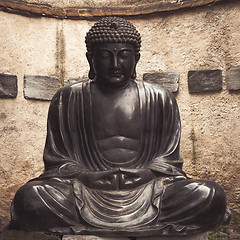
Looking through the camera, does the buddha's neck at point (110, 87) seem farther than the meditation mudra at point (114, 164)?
Yes

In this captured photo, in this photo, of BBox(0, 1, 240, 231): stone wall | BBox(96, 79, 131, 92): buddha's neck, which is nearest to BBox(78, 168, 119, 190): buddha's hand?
BBox(96, 79, 131, 92): buddha's neck

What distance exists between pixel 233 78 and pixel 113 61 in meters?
2.62

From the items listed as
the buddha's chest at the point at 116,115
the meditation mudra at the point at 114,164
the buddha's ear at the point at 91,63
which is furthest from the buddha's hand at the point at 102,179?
the buddha's ear at the point at 91,63

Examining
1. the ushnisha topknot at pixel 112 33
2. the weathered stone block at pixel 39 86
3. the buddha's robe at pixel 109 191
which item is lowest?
the buddha's robe at pixel 109 191

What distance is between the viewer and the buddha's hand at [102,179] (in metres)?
4.07

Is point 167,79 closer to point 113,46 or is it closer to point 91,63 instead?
point 91,63

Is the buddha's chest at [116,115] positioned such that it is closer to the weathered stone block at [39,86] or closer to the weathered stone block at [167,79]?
the weathered stone block at [167,79]

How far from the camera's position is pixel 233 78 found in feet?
20.8

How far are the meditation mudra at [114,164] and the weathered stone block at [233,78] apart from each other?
2.00m

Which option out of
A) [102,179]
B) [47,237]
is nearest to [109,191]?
[102,179]

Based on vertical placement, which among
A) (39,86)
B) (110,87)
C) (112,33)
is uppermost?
(112,33)

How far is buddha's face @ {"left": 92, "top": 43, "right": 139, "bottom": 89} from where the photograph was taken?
4.29m

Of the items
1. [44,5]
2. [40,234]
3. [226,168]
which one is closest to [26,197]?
[40,234]

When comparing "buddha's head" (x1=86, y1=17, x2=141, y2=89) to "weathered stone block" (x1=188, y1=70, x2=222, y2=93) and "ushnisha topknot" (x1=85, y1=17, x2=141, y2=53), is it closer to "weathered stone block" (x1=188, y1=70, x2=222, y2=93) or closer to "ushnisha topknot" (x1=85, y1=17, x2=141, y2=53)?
"ushnisha topknot" (x1=85, y1=17, x2=141, y2=53)
